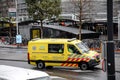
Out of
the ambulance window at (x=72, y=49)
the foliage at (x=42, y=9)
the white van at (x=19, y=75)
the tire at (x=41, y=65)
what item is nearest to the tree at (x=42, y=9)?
the foliage at (x=42, y=9)

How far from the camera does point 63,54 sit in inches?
915

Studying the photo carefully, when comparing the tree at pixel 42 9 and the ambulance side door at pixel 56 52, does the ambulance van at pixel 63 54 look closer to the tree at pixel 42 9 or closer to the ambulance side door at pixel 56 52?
the ambulance side door at pixel 56 52

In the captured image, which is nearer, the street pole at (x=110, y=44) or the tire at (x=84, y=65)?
the street pole at (x=110, y=44)

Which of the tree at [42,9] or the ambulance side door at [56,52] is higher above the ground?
the tree at [42,9]

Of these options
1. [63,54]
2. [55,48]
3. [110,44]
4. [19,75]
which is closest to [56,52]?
[55,48]

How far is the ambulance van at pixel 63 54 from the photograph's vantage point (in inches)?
907

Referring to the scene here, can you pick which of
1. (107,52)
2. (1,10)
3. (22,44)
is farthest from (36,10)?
(1,10)

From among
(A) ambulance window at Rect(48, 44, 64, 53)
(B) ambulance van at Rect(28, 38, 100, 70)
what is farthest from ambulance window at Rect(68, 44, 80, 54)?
(A) ambulance window at Rect(48, 44, 64, 53)

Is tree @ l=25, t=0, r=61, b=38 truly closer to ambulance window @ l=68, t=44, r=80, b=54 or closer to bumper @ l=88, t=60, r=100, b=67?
ambulance window @ l=68, t=44, r=80, b=54

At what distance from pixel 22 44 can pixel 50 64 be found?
25235 millimetres

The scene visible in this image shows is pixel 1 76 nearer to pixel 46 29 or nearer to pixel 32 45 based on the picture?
pixel 32 45

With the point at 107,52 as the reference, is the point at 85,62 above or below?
below

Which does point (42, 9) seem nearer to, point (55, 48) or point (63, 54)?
point (55, 48)

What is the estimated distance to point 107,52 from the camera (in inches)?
403
